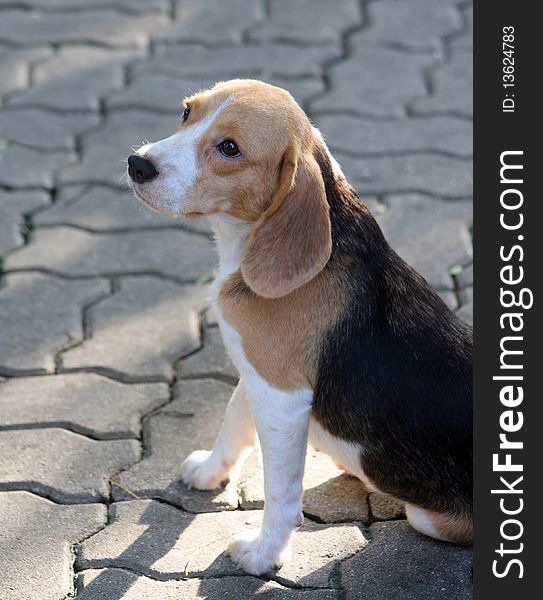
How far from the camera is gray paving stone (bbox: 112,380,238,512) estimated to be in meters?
4.43

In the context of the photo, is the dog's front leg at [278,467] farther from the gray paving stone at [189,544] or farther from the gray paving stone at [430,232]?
the gray paving stone at [430,232]

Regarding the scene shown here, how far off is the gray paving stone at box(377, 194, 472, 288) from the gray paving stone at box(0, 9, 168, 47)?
2673 millimetres

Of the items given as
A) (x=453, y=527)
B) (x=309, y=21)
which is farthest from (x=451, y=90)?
(x=453, y=527)

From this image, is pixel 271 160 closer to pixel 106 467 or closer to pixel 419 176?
pixel 106 467

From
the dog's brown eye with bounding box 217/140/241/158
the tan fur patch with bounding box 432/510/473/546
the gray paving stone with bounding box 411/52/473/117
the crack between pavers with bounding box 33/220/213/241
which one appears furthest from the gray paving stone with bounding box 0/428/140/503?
the gray paving stone with bounding box 411/52/473/117

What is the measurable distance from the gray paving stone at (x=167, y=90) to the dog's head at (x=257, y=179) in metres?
3.36

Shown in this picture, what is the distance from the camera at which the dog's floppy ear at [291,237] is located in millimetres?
3688

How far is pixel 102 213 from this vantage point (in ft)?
20.4

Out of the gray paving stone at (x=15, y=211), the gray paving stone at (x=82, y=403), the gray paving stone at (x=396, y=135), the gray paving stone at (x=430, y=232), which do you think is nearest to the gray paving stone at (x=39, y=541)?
the gray paving stone at (x=82, y=403)

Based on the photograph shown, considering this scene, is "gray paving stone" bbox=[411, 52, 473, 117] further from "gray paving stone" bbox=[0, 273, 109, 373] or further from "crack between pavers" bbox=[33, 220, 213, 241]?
"gray paving stone" bbox=[0, 273, 109, 373]

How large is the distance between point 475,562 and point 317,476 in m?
0.97

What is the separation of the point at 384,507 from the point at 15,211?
296cm

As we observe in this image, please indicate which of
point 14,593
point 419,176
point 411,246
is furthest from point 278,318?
point 419,176

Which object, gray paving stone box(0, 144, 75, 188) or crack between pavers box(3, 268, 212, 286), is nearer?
crack between pavers box(3, 268, 212, 286)
